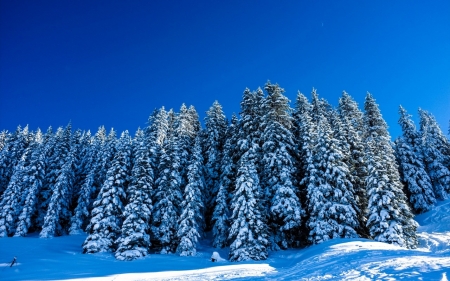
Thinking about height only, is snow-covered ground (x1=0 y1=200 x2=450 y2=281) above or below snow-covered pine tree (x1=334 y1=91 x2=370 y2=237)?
below

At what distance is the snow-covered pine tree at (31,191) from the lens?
37081mm

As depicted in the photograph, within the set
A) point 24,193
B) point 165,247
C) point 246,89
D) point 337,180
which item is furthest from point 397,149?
point 24,193

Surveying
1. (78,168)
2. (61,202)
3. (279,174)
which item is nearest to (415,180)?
(279,174)

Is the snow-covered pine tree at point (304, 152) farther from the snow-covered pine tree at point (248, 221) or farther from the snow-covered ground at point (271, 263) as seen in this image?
the snow-covered ground at point (271, 263)

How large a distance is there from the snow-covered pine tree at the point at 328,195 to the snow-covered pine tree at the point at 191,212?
38.3 ft

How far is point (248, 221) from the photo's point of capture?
82.2 ft

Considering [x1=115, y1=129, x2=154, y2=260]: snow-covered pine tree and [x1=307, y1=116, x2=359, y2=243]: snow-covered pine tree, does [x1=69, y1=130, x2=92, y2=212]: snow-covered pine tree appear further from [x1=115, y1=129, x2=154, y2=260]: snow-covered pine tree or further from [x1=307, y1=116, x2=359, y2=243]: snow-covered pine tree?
[x1=307, y1=116, x2=359, y2=243]: snow-covered pine tree

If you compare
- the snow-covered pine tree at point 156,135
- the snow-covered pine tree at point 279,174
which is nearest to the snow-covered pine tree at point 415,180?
the snow-covered pine tree at point 279,174

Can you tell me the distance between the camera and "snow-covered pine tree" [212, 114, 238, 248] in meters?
29.2

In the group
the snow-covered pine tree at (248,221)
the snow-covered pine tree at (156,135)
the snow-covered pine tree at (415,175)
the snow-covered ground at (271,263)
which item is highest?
the snow-covered pine tree at (156,135)

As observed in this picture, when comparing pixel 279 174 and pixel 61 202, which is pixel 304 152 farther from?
pixel 61 202

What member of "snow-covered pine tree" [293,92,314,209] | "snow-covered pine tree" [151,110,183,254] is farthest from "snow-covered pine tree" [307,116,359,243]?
"snow-covered pine tree" [151,110,183,254]

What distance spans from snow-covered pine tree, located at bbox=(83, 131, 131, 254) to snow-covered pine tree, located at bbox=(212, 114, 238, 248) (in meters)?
11.0

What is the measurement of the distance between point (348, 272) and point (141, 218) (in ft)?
76.5
